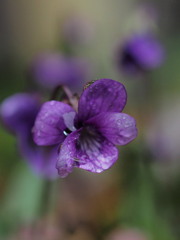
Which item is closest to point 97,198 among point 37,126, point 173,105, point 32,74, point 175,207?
point 175,207

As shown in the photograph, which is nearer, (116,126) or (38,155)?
(116,126)

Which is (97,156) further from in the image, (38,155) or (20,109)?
(38,155)

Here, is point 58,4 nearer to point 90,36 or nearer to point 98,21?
point 98,21

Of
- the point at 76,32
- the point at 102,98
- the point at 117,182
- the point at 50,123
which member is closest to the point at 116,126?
the point at 102,98

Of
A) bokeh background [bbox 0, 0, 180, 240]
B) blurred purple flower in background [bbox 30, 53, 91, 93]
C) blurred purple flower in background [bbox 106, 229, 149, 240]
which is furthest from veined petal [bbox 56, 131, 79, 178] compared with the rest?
blurred purple flower in background [bbox 30, 53, 91, 93]

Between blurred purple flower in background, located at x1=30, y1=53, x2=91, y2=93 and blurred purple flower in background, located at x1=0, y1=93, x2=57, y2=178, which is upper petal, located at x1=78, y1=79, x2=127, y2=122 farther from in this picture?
blurred purple flower in background, located at x1=30, y1=53, x2=91, y2=93

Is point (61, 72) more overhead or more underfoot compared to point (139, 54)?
more underfoot

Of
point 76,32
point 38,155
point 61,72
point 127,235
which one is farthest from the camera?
point 76,32
